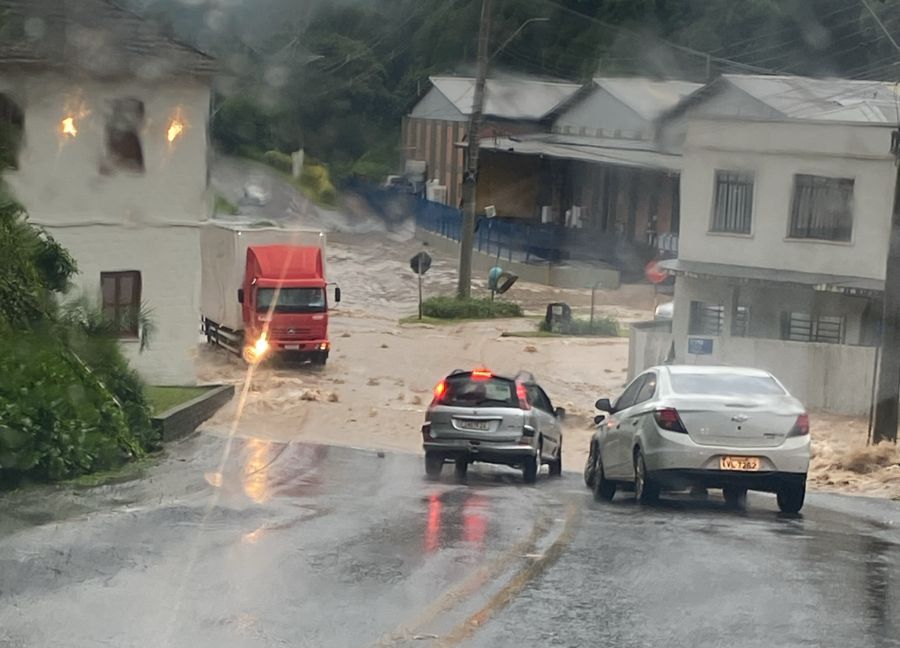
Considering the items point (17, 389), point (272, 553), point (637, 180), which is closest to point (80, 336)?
point (17, 389)

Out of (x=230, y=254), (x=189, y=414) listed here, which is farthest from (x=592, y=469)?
(x=230, y=254)

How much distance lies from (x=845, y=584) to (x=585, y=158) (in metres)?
32.2

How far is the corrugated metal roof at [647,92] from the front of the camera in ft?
126

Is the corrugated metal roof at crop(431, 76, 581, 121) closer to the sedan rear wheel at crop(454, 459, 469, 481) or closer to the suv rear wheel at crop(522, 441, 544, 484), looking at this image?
the sedan rear wheel at crop(454, 459, 469, 481)

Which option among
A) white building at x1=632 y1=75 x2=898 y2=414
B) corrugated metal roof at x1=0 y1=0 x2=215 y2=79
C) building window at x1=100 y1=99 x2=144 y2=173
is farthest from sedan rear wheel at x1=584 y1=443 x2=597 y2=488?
white building at x1=632 y1=75 x2=898 y2=414

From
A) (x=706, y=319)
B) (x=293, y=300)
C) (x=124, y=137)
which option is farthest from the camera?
(x=293, y=300)

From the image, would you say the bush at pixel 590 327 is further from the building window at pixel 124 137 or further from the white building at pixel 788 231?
the building window at pixel 124 137

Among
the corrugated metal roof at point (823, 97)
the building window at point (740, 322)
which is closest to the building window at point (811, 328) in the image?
the building window at point (740, 322)

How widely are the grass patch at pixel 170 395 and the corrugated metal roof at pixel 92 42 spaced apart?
4.77 metres

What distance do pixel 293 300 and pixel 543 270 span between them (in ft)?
53.0

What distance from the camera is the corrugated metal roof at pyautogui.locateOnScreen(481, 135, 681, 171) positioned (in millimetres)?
39719

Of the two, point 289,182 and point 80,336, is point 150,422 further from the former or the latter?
point 289,182

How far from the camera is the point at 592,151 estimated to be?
135ft

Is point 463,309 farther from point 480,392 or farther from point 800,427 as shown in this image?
point 800,427
